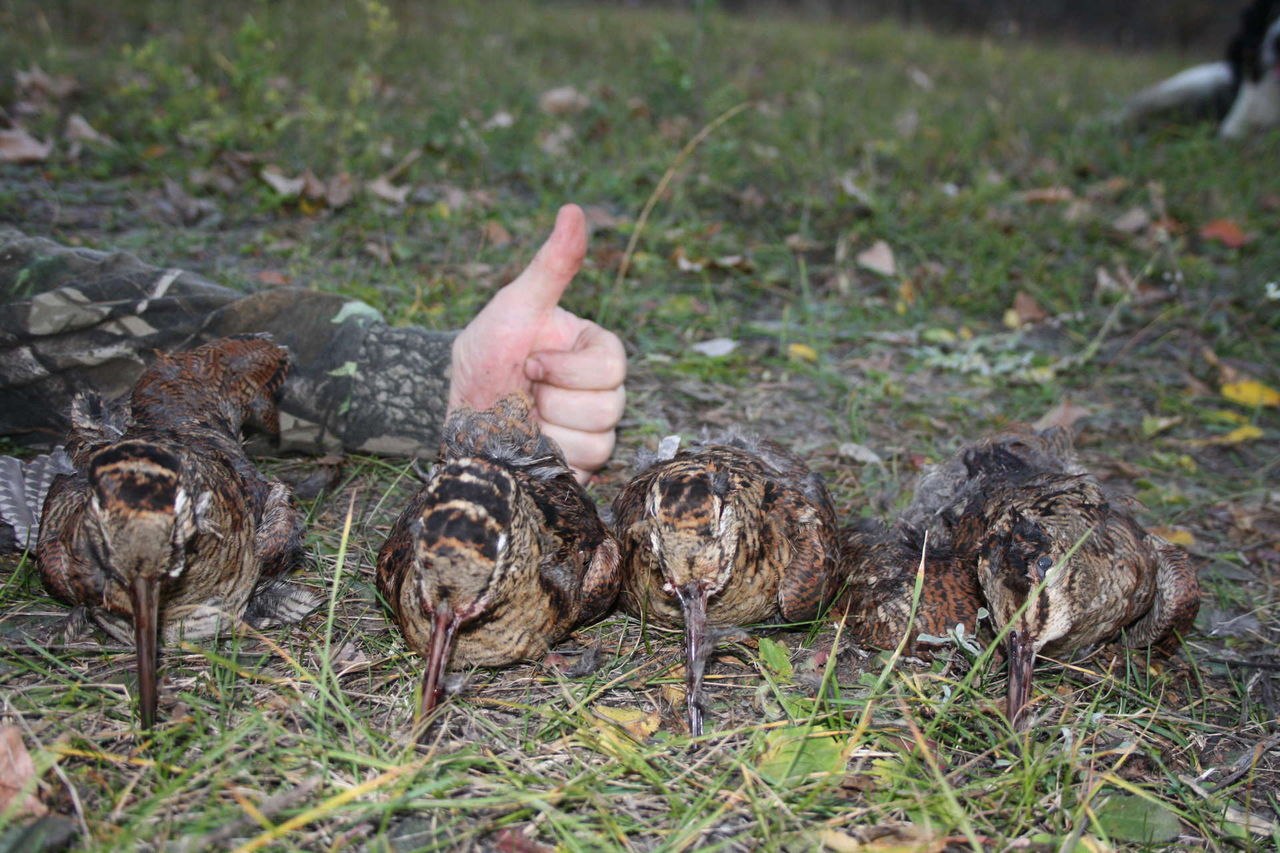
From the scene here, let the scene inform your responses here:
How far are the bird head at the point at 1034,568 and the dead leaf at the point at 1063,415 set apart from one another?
4.78ft

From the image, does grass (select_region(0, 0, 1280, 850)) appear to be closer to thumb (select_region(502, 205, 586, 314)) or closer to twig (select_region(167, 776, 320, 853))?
twig (select_region(167, 776, 320, 853))

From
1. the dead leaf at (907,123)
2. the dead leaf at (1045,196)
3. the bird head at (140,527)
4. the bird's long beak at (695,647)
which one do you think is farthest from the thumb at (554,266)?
the dead leaf at (907,123)

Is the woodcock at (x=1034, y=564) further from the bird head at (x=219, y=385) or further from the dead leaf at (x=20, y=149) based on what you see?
the dead leaf at (x=20, y=149)

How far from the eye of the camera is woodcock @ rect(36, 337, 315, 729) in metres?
2.78

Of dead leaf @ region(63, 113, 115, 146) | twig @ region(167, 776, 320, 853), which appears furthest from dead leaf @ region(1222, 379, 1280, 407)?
dead leaf @ region(63, 113, 115, 146)

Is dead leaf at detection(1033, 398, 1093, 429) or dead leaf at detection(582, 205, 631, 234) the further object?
dead leaf at detection(582, 205, 631, 234)

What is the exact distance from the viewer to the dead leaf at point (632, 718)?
3.10m

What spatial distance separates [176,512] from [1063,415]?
14.0 ft

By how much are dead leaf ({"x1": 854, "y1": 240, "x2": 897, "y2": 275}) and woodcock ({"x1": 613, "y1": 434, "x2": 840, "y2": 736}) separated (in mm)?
2799

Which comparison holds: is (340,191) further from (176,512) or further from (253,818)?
(253,818)

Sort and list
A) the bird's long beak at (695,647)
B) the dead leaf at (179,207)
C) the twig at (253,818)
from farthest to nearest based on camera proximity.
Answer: the dead leaf at (179,207) → the bird's long beak at (695,647) → the twig at (253,818)

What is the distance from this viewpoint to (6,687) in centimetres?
296

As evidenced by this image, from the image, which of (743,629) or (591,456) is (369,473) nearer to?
(591,456)

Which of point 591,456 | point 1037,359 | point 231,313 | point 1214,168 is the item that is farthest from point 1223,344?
point 231,313
